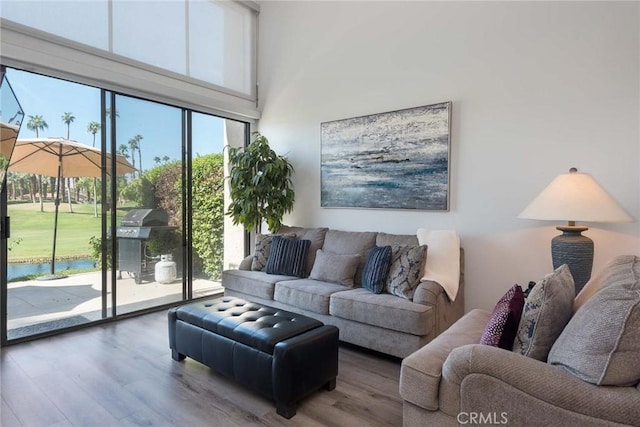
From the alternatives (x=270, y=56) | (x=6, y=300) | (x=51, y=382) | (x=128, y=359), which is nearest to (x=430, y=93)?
(x=270, y=56)

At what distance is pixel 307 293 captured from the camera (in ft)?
10.5

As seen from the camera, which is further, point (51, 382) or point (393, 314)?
point (393, 314)

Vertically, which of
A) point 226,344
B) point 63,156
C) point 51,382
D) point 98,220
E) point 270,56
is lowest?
point 51,382

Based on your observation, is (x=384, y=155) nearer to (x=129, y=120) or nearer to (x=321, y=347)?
(x=321, y=347)

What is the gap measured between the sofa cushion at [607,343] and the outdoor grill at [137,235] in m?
3.88

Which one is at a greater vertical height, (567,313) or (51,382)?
(567,313)

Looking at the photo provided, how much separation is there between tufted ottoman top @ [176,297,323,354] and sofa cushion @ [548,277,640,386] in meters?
1.41

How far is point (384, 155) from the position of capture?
3.78 meters

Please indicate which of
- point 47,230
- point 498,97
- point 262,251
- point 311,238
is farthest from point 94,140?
point 498,97

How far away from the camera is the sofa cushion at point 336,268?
132 inches

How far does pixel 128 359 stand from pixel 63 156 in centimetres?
203

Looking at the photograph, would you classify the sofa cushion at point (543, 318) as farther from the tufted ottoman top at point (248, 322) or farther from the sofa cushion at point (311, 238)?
the sofa cushion at point (311, 238)

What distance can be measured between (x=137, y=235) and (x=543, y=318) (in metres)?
3.83

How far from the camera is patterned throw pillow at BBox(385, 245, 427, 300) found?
293 centimetres
